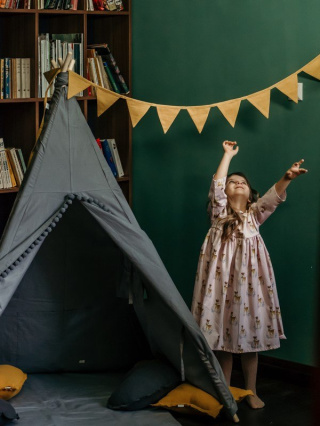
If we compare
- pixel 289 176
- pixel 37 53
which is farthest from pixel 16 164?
pixel 289 176

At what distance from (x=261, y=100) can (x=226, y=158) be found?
316 millimetres

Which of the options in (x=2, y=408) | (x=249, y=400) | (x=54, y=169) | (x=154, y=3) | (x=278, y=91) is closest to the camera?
(x=2, y=408)

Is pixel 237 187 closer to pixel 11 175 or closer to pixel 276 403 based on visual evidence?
pixel 276 403

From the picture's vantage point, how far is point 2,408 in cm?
280

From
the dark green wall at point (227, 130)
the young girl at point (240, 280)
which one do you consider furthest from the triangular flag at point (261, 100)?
the young girl at point (240, 280)

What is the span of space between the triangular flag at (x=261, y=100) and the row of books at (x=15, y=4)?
124cm

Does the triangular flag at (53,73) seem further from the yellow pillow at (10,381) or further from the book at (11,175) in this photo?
the yellow pillow at (10,381)

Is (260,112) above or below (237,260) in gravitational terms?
above

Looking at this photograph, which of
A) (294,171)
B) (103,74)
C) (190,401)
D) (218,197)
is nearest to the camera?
(190,401)

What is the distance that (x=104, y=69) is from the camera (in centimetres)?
390

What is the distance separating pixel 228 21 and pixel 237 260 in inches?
48.8

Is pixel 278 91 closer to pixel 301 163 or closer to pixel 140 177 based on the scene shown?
pixel 301 163

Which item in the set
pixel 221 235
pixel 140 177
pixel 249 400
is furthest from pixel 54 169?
pixel 249 400

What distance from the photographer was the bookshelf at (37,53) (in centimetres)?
366
